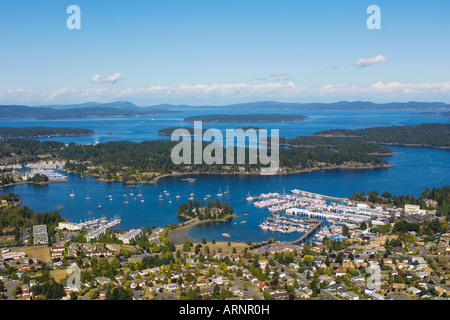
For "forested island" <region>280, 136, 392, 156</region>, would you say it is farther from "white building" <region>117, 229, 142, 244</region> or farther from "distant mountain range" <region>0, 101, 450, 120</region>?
"distant mountain range" <region>0, 101, 450, 120</region>

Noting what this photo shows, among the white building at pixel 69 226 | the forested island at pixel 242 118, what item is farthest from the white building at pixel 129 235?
the forested island at pixel 242 118

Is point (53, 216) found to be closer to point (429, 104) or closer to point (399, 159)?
point (399, 159)

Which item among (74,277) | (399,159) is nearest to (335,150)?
(399,159)

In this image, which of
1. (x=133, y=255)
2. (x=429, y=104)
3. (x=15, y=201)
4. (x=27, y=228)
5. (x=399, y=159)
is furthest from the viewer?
(x=429, y=104)

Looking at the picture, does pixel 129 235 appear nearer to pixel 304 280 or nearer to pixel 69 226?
pixel 69 226

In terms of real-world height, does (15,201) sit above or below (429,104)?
below

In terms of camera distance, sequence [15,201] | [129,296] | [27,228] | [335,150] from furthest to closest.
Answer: [335,150] < [15,201] < [27,228] < [129,296]

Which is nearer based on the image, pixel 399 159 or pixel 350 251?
pixel 350 251

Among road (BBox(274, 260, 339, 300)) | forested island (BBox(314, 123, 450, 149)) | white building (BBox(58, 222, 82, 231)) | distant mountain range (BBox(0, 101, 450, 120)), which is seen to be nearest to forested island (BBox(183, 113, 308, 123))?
forested island (BBox(314, 123, 450, 149))
